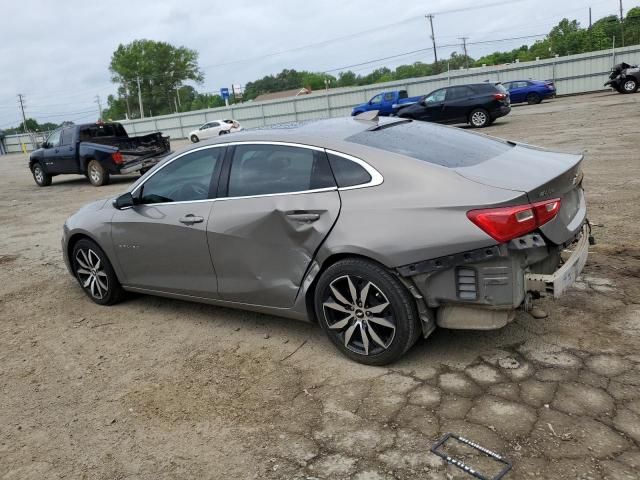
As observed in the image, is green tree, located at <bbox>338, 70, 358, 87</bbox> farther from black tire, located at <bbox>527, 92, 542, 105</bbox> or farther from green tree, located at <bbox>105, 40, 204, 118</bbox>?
black tire, located at <bbox>527, 92, 542, 105</bbox>

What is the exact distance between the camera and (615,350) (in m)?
3.41

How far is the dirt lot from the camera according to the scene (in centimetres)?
A: 273

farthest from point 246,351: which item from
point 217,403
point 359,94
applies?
point 359,94

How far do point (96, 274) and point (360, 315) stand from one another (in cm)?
292

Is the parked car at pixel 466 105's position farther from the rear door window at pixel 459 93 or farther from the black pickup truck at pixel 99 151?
the black pickup truck at pixel 99 151

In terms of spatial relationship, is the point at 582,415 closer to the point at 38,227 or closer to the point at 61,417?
the point at 61,417

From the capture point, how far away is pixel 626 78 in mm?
25562

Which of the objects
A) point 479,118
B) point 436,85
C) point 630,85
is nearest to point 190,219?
point 479,118

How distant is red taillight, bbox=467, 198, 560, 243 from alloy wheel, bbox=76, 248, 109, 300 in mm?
3540

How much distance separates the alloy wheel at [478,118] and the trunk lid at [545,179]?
16.7 meters

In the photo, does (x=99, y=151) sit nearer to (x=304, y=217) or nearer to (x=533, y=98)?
(x=304, y=217)

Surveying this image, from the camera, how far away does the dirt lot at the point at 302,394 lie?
273 centimetres

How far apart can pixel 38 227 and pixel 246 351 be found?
24.2 ft

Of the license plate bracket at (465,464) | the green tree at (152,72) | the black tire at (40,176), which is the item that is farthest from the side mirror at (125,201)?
the green tree at (152,72)
